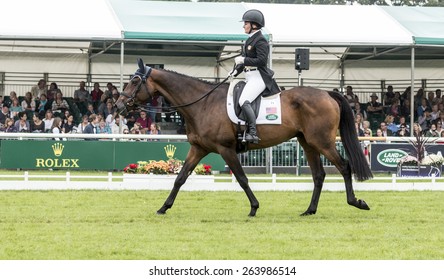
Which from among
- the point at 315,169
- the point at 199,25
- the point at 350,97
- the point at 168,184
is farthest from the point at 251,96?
the point at 350,97

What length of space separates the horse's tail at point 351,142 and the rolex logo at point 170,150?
8.25 metres

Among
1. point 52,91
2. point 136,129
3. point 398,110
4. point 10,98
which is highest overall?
point 52,91

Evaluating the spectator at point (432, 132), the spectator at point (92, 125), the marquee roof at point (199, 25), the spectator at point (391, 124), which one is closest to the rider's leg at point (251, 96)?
the marquee roof at point (199, 25)

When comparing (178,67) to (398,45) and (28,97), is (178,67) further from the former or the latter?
(398,45)

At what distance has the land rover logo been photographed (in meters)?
21.4

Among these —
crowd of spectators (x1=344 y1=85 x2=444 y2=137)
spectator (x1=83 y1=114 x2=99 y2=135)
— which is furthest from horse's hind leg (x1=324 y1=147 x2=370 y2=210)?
crowd of spectators (x1=344 y1=85 x2=444 y2=137)

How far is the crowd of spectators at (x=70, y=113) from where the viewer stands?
23.5 m

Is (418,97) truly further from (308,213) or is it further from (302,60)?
(308,213)

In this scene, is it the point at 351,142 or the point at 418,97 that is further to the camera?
the point at 418,97

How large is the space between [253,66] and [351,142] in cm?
182

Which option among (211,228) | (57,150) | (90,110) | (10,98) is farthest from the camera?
(10,98)

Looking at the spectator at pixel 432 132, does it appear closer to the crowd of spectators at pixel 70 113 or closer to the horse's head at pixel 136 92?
the crowd of spectators at pixel 70 113

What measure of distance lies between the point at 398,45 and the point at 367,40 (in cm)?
88

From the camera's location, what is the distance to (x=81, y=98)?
26797 millimetres
